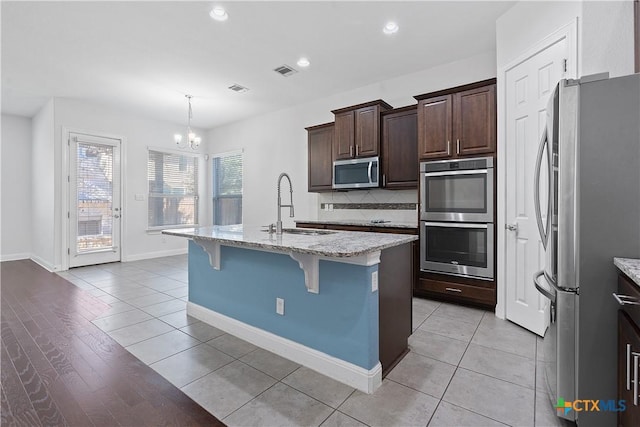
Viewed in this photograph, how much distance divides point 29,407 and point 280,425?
1.45 m

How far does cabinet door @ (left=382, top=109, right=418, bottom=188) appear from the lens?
3754mm

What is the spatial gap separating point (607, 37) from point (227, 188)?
6441 mm

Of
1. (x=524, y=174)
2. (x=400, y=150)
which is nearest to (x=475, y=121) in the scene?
(x=524, y=174)

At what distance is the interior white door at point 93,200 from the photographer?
527 centimetres

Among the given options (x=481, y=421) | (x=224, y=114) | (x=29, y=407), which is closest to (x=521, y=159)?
(x=481, y=421)

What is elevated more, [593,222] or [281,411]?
[593,222]

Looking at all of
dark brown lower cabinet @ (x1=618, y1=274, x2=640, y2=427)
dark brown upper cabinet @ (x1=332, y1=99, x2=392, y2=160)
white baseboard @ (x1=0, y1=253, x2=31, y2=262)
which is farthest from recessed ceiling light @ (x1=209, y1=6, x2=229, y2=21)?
white baseboard @ (x1=0, y1=253, x2=31, y2=262)

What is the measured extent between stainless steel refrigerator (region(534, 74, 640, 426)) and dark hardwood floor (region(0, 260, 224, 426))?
1779mm

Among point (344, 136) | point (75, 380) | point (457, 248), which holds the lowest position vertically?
point (75, 380)

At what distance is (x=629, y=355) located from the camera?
1.13 m

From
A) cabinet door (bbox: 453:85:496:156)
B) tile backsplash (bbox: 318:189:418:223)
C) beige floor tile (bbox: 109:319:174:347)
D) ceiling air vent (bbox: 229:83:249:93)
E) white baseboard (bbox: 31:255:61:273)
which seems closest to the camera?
beige floor tile (bbox: 109:319:174:347)

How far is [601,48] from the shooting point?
80.7 inches

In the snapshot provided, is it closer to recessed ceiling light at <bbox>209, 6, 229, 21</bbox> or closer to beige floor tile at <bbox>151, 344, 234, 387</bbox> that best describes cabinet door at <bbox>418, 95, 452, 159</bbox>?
recessed ceiling light at <bbox>209, 6, 229, 21</bbox>

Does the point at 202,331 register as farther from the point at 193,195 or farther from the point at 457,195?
the point at 193,195
